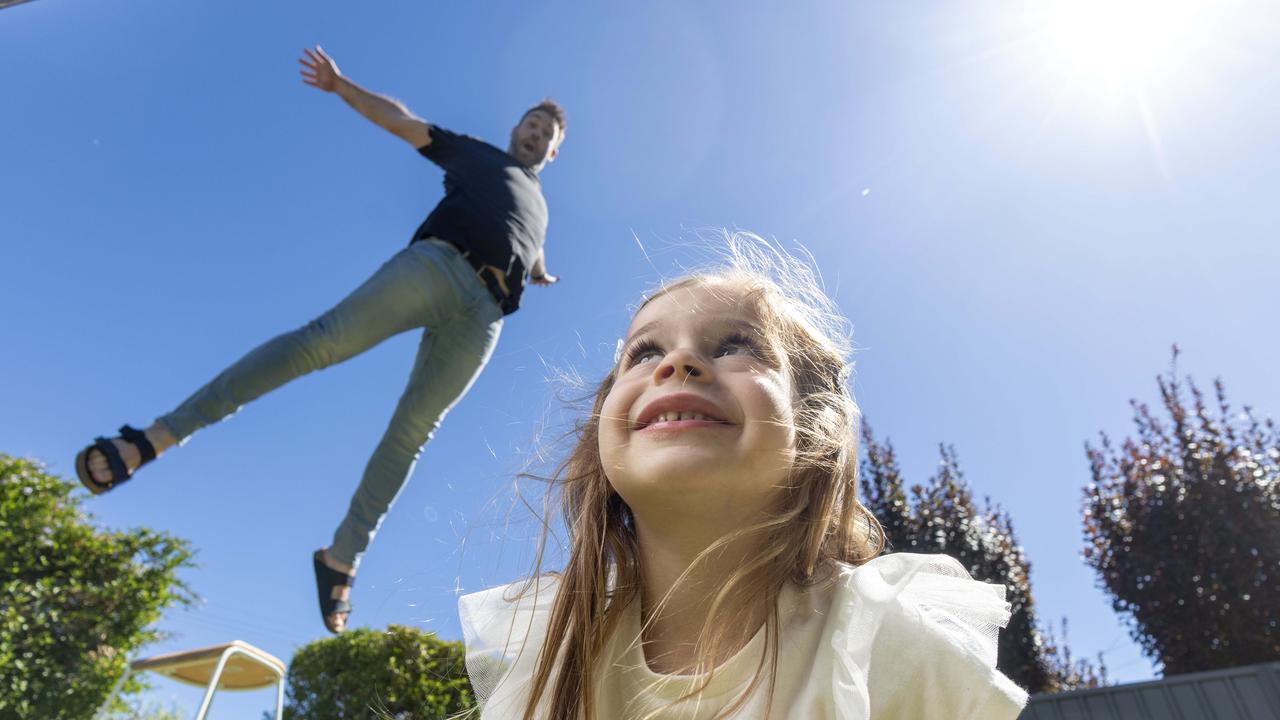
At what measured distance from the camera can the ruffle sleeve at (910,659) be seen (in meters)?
0.79

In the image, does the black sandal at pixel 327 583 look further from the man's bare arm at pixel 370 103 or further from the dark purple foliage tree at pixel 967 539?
the dark purple foliage tree at pixel 967 539

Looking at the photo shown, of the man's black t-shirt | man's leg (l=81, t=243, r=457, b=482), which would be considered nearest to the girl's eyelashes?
man's leg (l=81, t=243, r=457, b=482)

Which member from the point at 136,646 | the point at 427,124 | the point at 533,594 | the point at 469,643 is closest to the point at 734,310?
the point at 533,594

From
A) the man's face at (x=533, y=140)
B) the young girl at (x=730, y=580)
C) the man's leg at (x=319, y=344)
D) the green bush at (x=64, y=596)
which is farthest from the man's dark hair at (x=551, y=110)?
the green bush at (x=64, y=596)

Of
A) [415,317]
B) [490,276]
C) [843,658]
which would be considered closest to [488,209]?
[490,276]

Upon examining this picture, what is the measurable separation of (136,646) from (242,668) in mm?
2123

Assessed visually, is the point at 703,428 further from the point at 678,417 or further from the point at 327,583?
the point at 327,583

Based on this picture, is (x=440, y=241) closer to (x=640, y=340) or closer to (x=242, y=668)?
(x=640, y=340)

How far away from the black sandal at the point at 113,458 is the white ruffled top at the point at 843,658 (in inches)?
62.2

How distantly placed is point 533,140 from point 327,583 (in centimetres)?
203

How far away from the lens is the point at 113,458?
2168mm

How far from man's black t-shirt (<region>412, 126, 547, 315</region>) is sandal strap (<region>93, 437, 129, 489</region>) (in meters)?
1.16

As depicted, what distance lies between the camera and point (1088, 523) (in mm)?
6535

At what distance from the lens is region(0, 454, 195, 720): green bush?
167 inches
